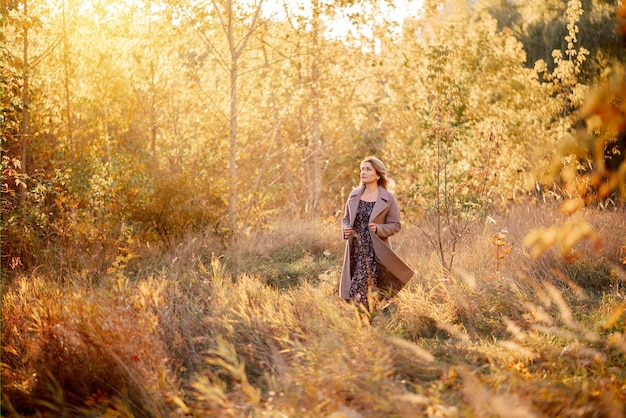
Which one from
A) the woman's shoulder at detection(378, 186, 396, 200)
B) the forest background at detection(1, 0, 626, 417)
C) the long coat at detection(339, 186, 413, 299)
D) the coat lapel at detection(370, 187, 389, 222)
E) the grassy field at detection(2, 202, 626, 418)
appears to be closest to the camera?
the grassy field at detection(2, 202, 626, 418)

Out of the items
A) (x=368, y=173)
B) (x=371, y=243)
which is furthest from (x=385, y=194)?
(x=371, y=243)

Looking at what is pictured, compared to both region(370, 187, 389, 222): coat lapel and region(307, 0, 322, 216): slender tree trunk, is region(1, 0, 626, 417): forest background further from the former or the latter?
region(370, 187, 389, 222): coat lapel

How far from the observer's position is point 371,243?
675cm

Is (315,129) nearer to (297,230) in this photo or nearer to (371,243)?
(297,230)

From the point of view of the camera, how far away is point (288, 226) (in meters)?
11.4

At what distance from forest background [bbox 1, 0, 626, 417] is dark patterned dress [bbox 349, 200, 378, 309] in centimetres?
35

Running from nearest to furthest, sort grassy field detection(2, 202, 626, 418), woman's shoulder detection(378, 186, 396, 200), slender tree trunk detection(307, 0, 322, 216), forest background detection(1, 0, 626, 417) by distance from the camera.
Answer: grassy field detection(2, 202, 626, 418), forest background detection(1, 0, 626, 417), woman's shoulder detection(378, 186, 396, 200), slender tree trunk detection(307, 0, 322, 216)

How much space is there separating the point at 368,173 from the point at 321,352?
2.84m

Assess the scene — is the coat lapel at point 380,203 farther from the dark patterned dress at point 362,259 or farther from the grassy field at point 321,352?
the grassy field at point 321,352

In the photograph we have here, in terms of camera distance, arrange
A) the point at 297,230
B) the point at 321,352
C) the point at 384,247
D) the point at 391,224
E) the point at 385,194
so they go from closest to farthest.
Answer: the point at 321,352, the point at 384,247, the point at 391,224, the point at 385,194, the point at 297,230

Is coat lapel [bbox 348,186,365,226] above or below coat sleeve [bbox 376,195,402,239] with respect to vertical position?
above

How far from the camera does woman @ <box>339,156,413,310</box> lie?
260 inches

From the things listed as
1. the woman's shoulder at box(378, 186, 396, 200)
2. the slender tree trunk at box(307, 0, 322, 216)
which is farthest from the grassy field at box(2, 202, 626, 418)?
the slender tree trunk at box(307, 0, 322, 216)

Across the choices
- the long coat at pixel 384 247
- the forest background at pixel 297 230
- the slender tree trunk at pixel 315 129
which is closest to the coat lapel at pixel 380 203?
the long coat at pixel 384 247
